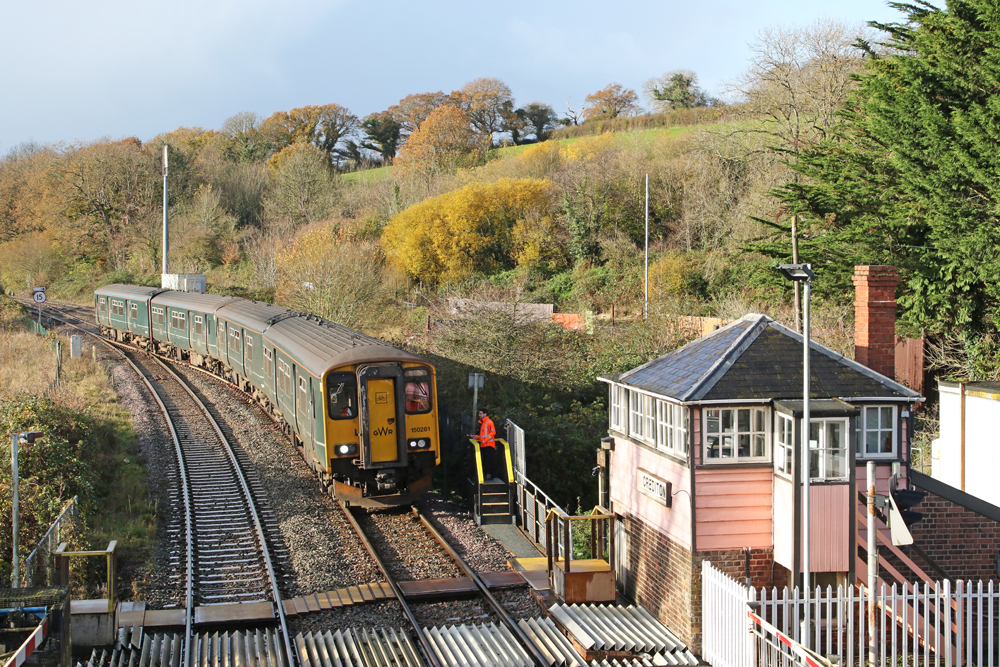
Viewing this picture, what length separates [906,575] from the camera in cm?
943

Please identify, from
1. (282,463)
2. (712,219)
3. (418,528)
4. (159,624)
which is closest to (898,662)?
(418,528)

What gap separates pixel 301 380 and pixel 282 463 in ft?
7.96

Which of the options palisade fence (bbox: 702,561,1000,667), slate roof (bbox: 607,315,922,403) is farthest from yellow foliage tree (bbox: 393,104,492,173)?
palisade fence (bbox: 702,561,1000,667)

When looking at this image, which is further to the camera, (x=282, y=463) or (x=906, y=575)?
(x=282, y=463)

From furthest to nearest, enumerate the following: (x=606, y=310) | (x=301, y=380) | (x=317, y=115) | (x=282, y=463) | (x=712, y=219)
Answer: (x=317, y=115), (x=712, y=219), (x=606, y=310), (x=282, y=463), (x=301, y=380)

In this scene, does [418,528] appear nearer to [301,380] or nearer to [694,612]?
[301,380]

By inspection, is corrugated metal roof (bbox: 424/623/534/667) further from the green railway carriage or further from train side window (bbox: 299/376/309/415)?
the green railway carriage

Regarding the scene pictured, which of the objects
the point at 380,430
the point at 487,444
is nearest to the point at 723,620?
the point at 380,430

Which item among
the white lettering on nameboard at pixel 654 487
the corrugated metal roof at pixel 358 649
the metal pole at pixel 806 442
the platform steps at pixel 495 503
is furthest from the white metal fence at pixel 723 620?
the platform steps at pixel 495 503

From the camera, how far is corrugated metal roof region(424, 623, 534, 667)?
812 centimetres

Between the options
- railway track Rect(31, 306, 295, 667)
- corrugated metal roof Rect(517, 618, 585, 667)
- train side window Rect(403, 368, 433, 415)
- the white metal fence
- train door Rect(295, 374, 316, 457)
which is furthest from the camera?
train door Rect(295, 374, 316, 457)

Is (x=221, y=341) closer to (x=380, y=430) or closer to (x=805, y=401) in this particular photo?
(x=380, y=430)

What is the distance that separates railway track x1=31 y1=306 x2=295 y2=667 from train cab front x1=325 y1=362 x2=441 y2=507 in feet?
4.84

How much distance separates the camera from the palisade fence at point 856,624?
7.35 metres
